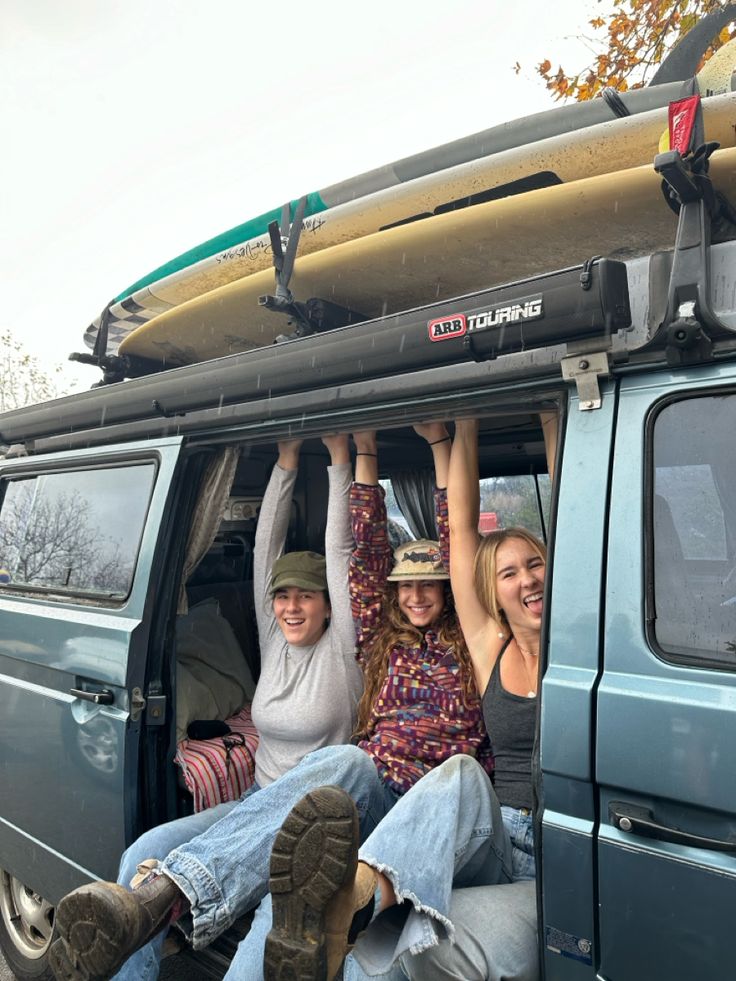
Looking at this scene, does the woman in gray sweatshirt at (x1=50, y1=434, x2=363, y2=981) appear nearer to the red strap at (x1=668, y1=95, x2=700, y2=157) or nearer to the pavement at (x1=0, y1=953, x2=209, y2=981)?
the pavement at (x1=0, y1=953, x2=209, y2=981)

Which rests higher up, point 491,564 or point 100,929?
point 491,564

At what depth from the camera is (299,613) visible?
296 centimetres

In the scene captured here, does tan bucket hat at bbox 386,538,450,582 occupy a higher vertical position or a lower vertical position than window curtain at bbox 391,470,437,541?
lower

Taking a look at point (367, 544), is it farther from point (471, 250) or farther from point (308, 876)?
point (308, 876)

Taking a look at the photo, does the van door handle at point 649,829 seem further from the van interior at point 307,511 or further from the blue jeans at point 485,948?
the van interior at point 307,511

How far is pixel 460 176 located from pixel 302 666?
1822mm

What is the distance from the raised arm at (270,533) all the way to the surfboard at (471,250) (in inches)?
23.0

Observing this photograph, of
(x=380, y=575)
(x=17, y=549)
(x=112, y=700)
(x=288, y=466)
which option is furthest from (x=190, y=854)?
(x=17, y=549)

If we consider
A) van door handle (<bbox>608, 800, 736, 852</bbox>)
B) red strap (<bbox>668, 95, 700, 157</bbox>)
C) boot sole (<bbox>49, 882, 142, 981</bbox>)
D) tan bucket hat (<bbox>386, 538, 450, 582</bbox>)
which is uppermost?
red strap (<bbox>668, 95, 700, 157</bbox>)

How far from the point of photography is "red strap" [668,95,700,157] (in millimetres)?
1582

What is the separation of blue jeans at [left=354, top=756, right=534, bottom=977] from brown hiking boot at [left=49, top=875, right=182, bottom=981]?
0.58 metres

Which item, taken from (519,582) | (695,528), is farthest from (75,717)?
(695,528)

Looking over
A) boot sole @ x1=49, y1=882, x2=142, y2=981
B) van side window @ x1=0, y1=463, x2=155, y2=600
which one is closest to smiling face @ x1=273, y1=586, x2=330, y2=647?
van side window @ x1=0, y1=463, x2=155, y2=600

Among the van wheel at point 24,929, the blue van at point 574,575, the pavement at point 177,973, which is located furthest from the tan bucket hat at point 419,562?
the van wheel at point 24,929
